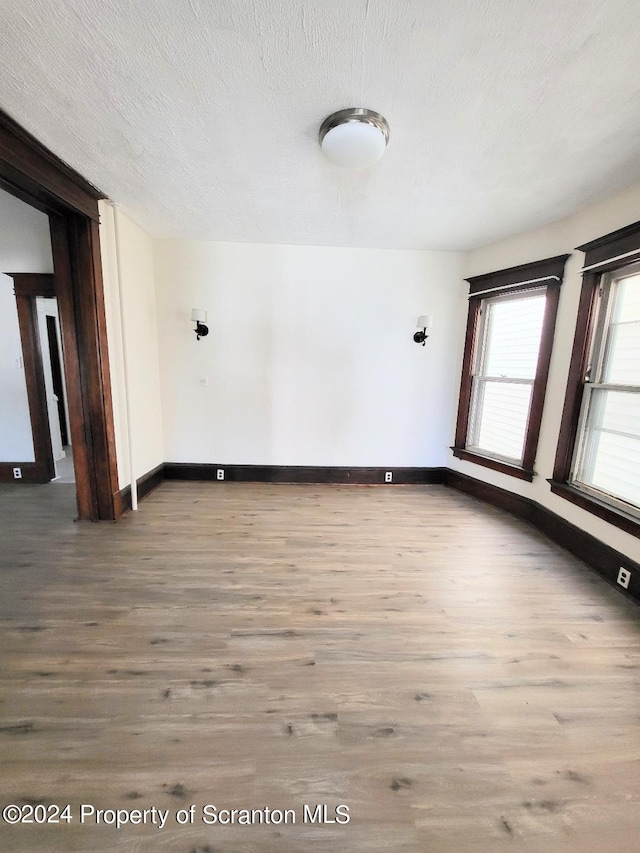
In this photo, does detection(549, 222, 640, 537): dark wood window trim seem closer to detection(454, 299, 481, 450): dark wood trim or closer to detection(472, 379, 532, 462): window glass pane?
detection(472, 379, 532, 462): window glass pane

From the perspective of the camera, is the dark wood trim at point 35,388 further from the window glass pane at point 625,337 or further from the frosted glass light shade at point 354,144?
the window glass pane at point 625,337

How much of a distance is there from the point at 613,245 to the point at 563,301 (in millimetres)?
496

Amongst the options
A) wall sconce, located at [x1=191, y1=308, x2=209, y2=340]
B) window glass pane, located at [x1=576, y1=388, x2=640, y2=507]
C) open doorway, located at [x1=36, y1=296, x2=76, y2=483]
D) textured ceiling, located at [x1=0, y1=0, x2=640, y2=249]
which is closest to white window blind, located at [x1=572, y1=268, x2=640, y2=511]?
window glass pane, located at [x1=576, y1=388, x2=640, y2=507]

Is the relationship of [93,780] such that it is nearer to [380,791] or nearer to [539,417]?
[380,791]

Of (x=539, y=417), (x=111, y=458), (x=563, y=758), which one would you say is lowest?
(x=563, y=758)

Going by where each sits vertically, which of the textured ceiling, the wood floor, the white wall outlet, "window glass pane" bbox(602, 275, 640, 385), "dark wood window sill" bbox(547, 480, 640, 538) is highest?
the textured ceiling

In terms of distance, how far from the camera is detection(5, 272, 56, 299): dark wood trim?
10.7 feet

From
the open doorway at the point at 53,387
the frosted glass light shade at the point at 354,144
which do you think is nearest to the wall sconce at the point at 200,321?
the open doorway at the point at 53,387

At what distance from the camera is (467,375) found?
3645 mm

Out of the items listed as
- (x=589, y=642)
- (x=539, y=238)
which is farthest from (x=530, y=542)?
(x=539, y=238)

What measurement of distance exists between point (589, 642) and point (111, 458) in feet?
11.6

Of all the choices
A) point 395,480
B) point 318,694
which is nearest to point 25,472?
point 318,694

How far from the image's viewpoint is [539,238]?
113 inches

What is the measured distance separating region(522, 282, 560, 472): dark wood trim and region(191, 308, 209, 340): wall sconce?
3.28 m
